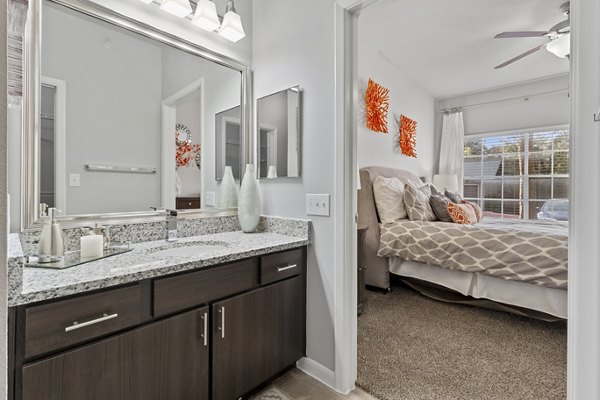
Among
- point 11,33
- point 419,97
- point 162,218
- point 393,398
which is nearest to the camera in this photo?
point 11,33

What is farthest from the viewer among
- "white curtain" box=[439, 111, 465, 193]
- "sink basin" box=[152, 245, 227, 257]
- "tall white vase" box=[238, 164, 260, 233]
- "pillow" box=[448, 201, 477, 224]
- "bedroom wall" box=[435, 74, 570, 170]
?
"white curtain" box=[439, 111, 465, 193]

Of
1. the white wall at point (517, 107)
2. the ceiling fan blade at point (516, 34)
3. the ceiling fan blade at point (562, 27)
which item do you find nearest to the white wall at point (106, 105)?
the ceiling fan blade at point (516, 34)

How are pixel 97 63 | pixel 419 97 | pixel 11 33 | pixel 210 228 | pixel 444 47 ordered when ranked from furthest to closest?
pixel 419 97 → pixel 444 47 → pixel 210 228 → pixel 97 63 → pixel 11 33

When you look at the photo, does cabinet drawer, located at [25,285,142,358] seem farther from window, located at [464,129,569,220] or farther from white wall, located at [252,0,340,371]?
window, located at [464,129,569,220]

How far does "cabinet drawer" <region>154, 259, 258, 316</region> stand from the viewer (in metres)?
1.15

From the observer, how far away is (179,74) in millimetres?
1766

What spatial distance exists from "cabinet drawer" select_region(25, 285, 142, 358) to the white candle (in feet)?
1.05

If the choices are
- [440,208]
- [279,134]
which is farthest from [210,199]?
[440,208]

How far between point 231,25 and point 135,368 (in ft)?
5.91

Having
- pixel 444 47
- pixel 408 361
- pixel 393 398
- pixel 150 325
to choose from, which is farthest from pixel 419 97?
pixel 150 325

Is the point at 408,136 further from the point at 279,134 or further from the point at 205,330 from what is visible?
the point at 205,330

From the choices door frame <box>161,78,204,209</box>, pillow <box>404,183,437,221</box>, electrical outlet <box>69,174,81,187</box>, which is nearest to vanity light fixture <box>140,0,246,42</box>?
door frame <box>161,78,204,209</box>

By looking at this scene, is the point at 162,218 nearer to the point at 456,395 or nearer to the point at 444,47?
the point at 456,395

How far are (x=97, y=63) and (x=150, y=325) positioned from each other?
126 centimetres
